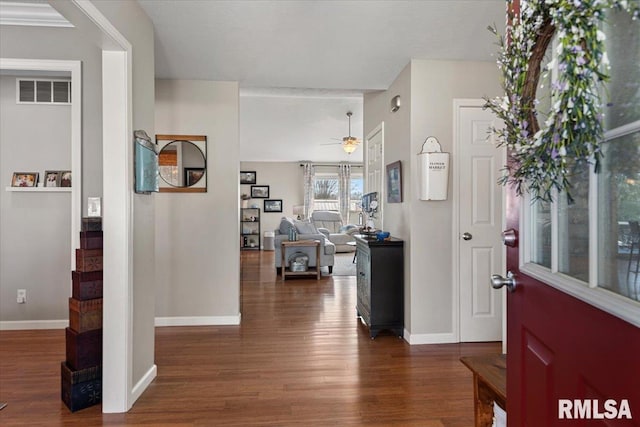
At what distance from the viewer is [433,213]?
10.2 feet

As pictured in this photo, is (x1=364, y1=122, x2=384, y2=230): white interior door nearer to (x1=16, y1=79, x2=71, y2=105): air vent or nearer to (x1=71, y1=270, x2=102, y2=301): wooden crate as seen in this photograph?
(x1=71, y1=270, x2=102, y2=301): wooden crate

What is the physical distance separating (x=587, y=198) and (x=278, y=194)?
9605 millimetres

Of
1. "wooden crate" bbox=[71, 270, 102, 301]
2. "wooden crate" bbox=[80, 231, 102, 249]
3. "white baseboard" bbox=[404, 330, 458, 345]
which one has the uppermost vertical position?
"wooden crate" bbox=[80, 231, 102, 249]

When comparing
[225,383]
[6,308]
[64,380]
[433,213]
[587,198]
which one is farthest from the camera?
[6,308]

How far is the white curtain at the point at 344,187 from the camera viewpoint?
33.7 feet

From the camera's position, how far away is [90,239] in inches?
81.9

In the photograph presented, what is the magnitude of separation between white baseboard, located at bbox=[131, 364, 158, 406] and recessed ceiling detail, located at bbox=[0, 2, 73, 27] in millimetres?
2728

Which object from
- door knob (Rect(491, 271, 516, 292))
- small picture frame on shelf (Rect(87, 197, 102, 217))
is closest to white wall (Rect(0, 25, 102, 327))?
small picture frame on shelf (Rect(87, 197, 102, 217))

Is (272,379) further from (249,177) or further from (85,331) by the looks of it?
(249,177)

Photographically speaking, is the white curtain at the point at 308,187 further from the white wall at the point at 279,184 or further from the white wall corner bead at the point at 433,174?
the white wall corner bead at the point at 433,174

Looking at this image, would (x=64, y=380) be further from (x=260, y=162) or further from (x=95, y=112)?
(x=260, y=162)

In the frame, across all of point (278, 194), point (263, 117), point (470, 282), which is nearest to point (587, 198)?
point (470, 282)

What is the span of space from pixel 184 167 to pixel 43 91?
1.52 metres

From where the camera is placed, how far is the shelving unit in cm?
981
